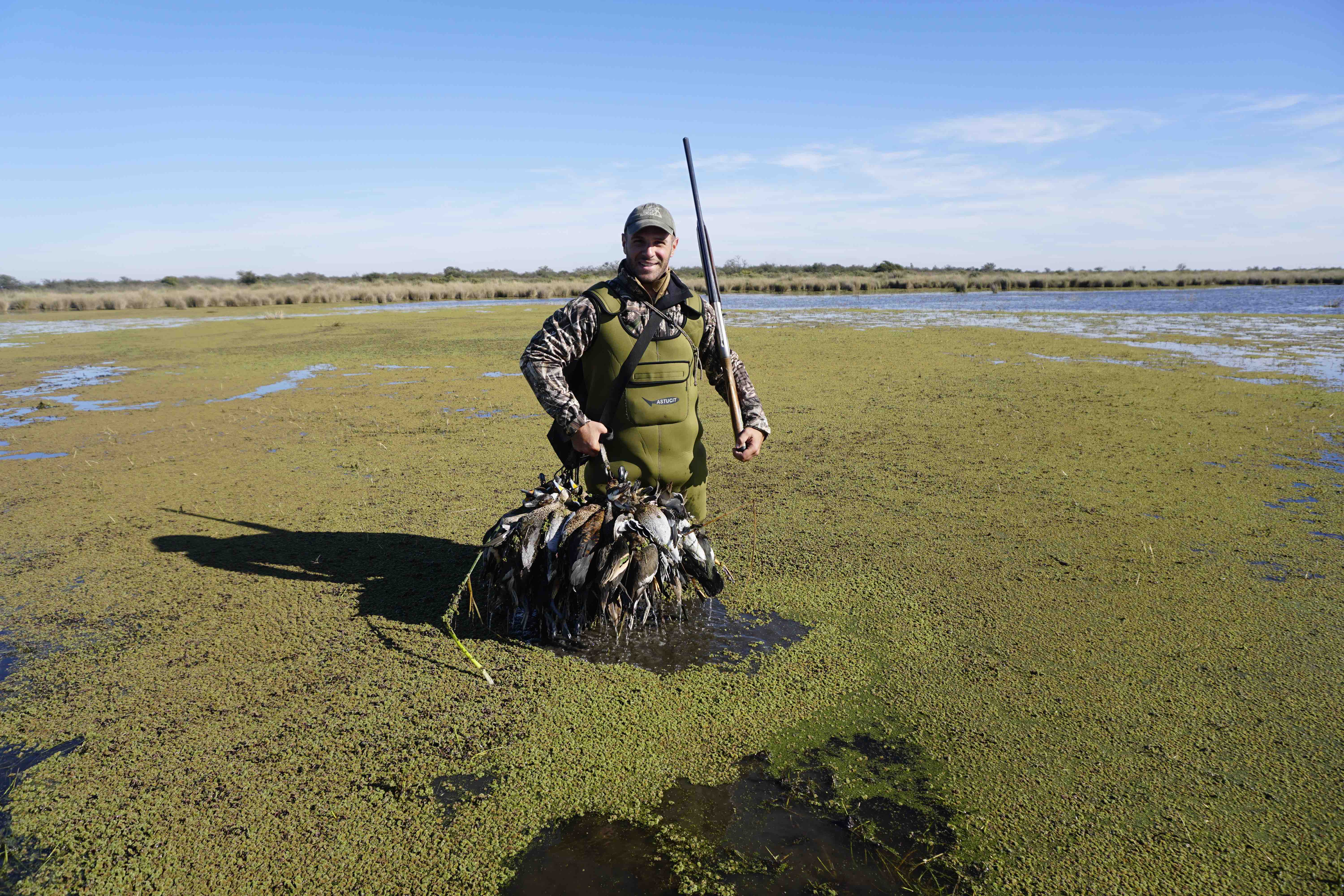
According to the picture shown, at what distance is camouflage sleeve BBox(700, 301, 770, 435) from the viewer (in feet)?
11.5

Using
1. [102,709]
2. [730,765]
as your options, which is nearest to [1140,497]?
[730,765]

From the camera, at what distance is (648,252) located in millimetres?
3189

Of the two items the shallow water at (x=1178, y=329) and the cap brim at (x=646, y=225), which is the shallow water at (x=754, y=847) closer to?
the cap brim at (x=646, y=225)

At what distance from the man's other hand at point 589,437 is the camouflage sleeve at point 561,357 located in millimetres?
31

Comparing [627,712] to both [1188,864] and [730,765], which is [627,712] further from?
[1188,864]

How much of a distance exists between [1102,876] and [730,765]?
3.45ft

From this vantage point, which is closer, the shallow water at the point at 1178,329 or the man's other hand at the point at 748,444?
the man's other hand at the point at 748,444

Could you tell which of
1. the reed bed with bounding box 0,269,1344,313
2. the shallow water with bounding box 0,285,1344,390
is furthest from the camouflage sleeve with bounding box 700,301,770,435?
the reed bed with bounding box 0,269,1344,313

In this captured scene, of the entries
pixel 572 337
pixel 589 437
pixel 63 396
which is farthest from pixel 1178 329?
pixel 63 396

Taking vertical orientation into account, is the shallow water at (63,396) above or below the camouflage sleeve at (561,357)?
below

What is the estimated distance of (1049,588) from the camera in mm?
3645

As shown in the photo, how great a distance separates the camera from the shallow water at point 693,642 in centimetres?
306

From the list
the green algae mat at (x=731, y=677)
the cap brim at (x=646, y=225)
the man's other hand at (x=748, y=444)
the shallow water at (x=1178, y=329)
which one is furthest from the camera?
the shallow water at (x=1178, y=329)

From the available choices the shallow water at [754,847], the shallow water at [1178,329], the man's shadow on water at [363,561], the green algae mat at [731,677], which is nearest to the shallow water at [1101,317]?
the shallow water at [1178,329]
